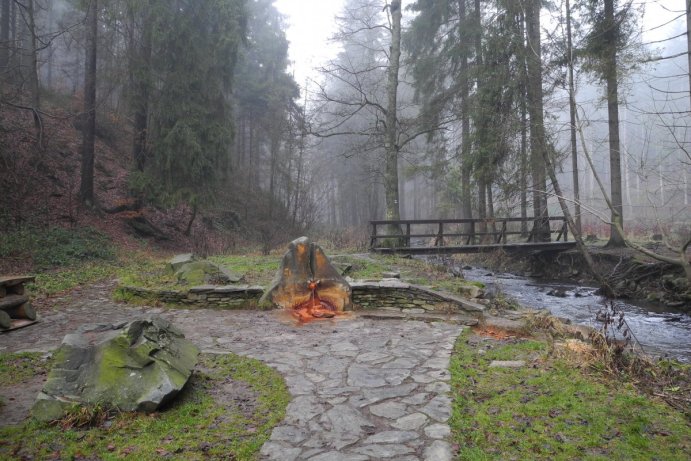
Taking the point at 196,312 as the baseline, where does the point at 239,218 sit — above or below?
above

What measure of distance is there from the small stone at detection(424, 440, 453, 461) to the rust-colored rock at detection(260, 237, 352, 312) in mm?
4092

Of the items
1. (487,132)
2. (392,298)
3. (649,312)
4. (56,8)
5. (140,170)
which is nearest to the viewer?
(392,298)

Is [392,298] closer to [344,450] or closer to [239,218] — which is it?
[344,450]

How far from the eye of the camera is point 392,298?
23.1 ft

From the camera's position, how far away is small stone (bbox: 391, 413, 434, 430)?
3.11 meters

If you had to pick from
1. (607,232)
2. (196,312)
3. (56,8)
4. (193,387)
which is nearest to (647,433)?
(193,387)

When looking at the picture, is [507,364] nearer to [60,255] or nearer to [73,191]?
[60,255]

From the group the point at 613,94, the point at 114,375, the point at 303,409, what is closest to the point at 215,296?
the point at 114,375

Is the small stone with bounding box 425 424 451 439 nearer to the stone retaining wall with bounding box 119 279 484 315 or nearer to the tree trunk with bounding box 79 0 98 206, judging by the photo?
the stone retaining wall with bounding box 119 279 484 315

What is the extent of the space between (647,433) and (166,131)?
15.6 metres

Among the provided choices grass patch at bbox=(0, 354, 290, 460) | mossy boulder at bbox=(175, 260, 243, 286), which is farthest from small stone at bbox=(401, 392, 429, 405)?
mossy boulder at bbox=(175, 260, 243, 286)

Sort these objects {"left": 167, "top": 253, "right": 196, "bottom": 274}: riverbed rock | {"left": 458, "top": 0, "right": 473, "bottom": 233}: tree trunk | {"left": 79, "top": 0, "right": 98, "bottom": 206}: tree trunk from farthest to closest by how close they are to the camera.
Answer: {"left": 458, "top": 0, "right": 473, "bottom": 233}: tree trunk < {"left": 79, "top": 0, "right": 98, "bottom": 206}: tree trunk < {"left": 167, "top": 253, "right": 196, "bottom": 274}: riverbed rock

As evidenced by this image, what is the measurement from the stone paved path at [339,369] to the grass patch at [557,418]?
9.8 inches

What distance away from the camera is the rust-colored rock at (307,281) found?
22.7ft
